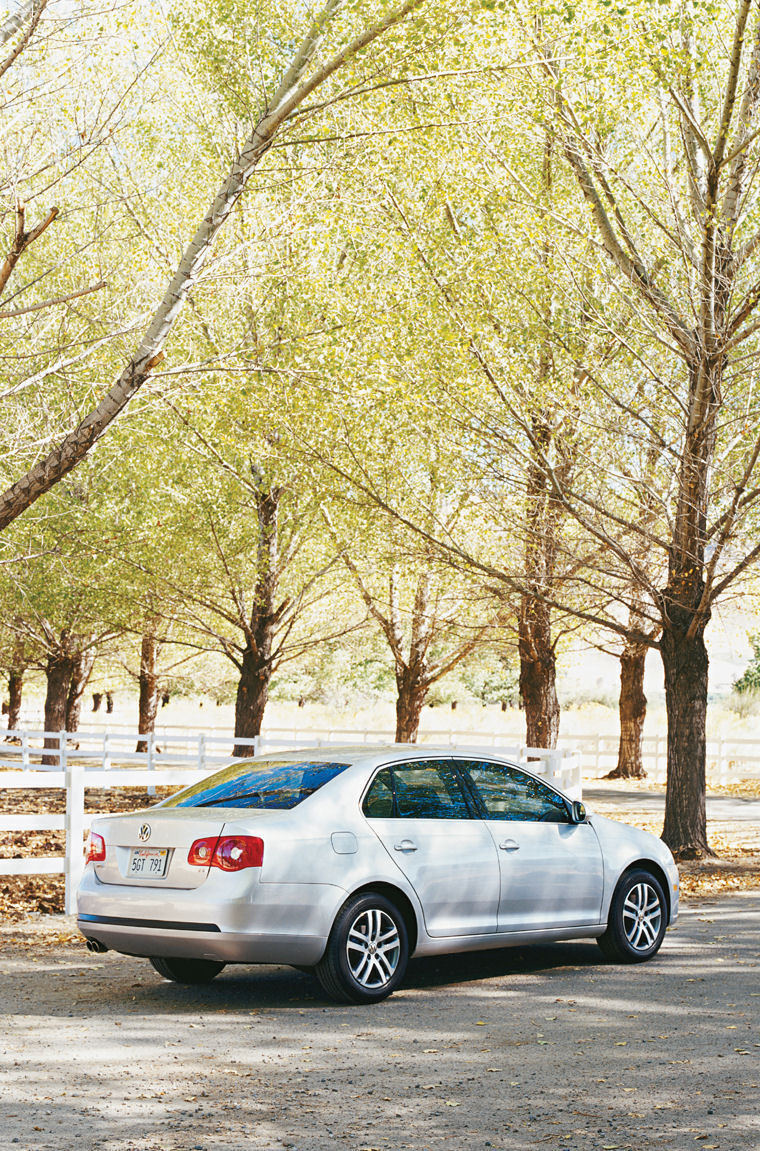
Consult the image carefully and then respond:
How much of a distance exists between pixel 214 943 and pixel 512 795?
100 inches

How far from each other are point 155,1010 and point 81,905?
85 cm

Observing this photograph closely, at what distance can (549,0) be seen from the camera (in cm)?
1308

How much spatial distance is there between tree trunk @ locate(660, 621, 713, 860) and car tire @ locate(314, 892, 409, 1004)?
28.5 ft

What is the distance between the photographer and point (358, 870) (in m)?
7.22

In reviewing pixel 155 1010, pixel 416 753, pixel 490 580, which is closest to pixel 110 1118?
pixel 155 1010

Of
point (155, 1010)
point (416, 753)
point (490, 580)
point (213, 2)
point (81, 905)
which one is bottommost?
point (155, 1010)

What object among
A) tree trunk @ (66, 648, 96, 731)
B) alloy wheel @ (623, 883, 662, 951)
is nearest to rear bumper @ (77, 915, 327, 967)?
alloy wheel @ (623, 883, 662, 951)

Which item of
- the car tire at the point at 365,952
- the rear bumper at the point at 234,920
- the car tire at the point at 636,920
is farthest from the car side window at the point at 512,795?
the rear bumper at the point at 234,920

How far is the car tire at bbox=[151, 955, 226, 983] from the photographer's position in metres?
8.09

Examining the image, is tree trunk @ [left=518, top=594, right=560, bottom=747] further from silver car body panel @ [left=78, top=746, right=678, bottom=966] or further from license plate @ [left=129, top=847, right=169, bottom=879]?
license plate @ [left=129, top=847, right=169, bottom=879]

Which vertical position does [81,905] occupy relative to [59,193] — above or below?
below

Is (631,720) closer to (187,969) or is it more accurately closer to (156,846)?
(187,969)

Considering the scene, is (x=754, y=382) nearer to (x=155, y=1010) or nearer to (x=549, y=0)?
(x=549, y=0)

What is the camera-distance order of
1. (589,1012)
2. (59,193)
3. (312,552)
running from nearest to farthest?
(589,1012) < (59,193) < (312,552)
